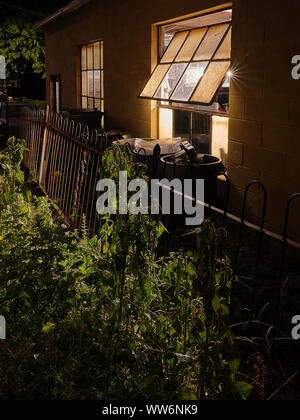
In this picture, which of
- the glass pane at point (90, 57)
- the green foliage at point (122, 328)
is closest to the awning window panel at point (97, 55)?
the glass pane at point (90, 57)

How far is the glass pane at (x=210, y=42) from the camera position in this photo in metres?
7.67

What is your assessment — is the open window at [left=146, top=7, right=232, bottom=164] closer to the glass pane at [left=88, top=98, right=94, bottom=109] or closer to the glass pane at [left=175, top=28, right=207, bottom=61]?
the glass pane at [left=175, top=28, right=207, bottom=61]

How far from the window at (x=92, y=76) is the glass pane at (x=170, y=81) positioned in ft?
12.7

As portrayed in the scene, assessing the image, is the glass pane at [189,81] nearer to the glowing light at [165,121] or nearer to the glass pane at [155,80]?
the glass pane at [155,80]

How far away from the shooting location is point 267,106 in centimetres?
620

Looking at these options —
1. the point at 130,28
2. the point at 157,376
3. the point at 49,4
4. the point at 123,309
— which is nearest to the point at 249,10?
the point at 130,28

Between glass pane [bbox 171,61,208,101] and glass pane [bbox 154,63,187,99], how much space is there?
206mm

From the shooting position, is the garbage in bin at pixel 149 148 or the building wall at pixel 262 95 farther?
the garbage in bin at pixel 149 148

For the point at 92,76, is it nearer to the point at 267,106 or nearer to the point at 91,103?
the point at 91,103

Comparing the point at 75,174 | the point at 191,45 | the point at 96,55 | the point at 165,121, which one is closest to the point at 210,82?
the point at 191,45

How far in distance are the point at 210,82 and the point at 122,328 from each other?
5561 mm

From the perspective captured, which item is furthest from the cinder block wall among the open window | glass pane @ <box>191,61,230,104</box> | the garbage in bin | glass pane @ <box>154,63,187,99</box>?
glass pane @ <box>154,63,187,99</box>

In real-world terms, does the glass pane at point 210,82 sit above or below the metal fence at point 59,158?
above
